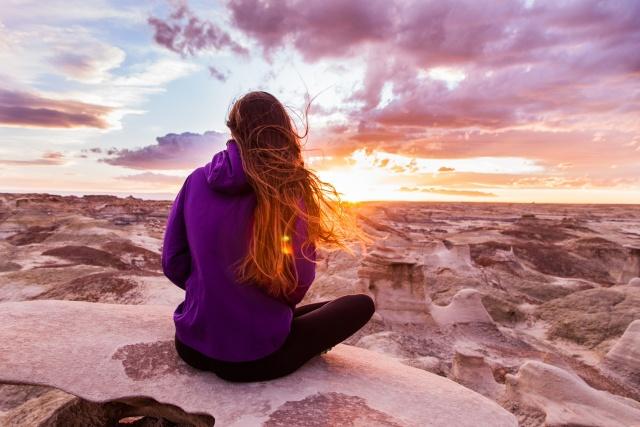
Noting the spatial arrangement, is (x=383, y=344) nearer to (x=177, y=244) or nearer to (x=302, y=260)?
(x=302, y=260)

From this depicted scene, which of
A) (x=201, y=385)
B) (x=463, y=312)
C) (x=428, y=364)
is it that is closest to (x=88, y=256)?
(x=463, y=312)

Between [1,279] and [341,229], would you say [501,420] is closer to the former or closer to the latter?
[341,229]

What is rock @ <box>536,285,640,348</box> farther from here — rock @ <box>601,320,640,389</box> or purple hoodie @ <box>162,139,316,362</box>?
purple hoodie @ <box>162,139,316,362</box>

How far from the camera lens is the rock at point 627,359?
8188mm

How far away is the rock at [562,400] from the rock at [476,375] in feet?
3.70

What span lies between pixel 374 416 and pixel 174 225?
166cm

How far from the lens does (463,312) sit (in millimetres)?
10148

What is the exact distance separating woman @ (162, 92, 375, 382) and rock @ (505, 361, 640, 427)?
3282mm

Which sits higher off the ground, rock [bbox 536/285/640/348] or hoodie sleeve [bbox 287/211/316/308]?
hoodie sleeve [bbox 287/211/316/308]

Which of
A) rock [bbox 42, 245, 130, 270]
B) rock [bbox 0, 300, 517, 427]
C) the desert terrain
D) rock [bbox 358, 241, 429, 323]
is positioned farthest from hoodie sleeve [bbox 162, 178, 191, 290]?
rock [bbox 42, 245, 130, 270]

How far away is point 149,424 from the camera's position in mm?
3400

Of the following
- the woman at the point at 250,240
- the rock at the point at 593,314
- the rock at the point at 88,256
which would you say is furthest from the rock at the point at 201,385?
the rock at the point at 88,256

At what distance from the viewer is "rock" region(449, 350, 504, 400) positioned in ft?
20.4

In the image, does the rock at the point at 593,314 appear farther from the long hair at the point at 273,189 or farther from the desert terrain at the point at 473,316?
the long hair at the point at 273,189
